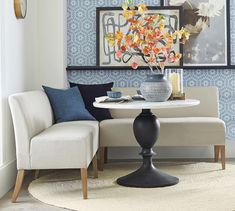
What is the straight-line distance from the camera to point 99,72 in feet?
16.1

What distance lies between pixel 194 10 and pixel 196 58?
1.69 ft

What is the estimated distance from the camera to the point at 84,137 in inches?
126

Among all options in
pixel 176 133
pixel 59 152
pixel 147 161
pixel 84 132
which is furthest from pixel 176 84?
pixel 59 152

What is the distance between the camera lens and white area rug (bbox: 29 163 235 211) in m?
2.91

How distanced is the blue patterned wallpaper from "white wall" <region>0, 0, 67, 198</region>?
161 mm

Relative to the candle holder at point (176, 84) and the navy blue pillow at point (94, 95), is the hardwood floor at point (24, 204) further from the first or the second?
the candle holder at point (176, 84)

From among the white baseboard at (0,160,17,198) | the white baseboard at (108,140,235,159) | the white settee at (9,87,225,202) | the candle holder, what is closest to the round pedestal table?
the candle holder

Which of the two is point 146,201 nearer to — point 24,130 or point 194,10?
point 24,130

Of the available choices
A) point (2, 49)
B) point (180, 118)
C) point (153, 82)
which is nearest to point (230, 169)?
point (180, 118)

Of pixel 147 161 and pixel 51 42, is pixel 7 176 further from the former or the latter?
pixel 51 42

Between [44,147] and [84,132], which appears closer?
[44,147]

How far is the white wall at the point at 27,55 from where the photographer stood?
3.46m

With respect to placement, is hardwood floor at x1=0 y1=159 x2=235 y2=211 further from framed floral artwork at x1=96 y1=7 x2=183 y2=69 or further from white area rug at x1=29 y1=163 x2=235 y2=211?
→ framed floral artwork at x1=96 y1=7 x2=183 y2=69

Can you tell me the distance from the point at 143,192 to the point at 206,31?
2253mm
